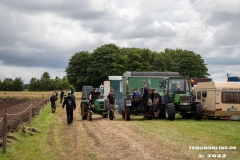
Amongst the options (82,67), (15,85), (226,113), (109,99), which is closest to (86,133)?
(109,99)

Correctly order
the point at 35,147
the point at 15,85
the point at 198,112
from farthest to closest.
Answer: the point at 15,85, the point at 198,112, the point at 35,147

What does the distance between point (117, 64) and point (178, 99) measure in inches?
1973

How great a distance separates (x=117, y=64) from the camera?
237 ft

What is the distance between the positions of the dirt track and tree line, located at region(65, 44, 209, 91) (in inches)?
2140

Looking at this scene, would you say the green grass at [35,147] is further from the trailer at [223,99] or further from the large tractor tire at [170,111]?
the trailer at [223,99]

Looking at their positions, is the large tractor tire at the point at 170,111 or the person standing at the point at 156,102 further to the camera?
the person standing at the point at 156,102

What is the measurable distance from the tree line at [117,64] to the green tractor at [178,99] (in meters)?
47.0

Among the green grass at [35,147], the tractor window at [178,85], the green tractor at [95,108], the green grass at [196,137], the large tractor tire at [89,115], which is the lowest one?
the green grass at [35,147]

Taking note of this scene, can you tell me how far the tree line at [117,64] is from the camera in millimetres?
71188

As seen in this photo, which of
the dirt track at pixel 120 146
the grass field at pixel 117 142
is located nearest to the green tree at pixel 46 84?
the grass field at pixel 117 142

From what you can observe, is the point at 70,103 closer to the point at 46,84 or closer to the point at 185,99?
the point at 185,99

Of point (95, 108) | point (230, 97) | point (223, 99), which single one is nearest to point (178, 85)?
point (223, 99)

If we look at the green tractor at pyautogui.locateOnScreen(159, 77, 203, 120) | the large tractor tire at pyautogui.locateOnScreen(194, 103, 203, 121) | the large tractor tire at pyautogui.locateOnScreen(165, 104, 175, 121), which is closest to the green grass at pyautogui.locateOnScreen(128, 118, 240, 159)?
the large tractor tire at pyautogui.locateOnScreen(165, 104, 175, 121)

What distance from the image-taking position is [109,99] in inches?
923
